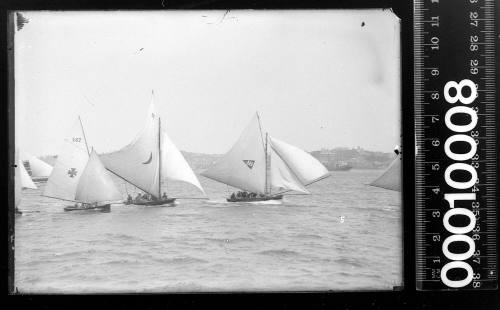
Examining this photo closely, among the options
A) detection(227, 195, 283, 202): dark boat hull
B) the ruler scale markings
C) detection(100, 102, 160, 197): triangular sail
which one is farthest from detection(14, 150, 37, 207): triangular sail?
the ruler scale markings

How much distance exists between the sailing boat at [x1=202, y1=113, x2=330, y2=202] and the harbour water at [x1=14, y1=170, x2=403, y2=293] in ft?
0.25

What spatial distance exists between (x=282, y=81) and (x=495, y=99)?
0.95m

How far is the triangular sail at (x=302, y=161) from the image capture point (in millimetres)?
2529

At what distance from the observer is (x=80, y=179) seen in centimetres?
260

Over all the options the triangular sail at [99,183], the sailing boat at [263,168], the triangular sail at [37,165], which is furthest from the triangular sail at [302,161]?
the triangular sail at [37,165]

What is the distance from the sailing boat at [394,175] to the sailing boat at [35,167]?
4.76 ft

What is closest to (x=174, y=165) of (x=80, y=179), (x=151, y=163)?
(x=151, y=163)

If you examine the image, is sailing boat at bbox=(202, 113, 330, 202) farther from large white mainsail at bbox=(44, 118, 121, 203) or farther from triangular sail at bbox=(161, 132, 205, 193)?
large white mainsail at bbox=(44, 118, 121, 203)

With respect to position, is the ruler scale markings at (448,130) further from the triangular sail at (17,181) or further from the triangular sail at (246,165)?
the triangular sail at (17,181)

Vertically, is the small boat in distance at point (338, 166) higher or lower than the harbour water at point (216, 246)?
higher

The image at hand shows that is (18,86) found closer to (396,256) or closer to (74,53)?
(74,53)

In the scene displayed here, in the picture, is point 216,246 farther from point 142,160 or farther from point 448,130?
point 448,130

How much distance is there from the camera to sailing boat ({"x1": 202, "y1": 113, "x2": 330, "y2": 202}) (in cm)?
254

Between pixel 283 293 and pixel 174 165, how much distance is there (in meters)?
0.75
